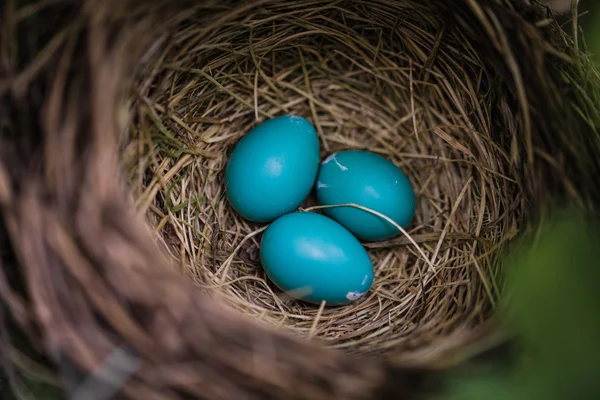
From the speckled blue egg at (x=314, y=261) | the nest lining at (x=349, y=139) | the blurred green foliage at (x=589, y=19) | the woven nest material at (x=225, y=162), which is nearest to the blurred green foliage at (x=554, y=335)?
the woven nest material at (x=225, y=162)

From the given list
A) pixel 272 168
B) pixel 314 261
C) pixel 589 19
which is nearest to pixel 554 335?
pixel 314 261

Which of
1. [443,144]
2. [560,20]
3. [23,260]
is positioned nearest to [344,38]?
[443,144]

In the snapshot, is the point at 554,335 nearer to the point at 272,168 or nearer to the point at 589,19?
the point at 272,168

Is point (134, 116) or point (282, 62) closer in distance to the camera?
point (134, 116)

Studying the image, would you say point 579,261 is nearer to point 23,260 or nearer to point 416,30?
point 416,30

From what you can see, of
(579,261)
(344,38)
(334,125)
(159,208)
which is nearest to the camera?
(579,261)

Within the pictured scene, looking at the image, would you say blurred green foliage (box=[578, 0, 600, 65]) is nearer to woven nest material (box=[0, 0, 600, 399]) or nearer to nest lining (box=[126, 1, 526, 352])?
woven nest material (box=[0, 0, 600, 399])
